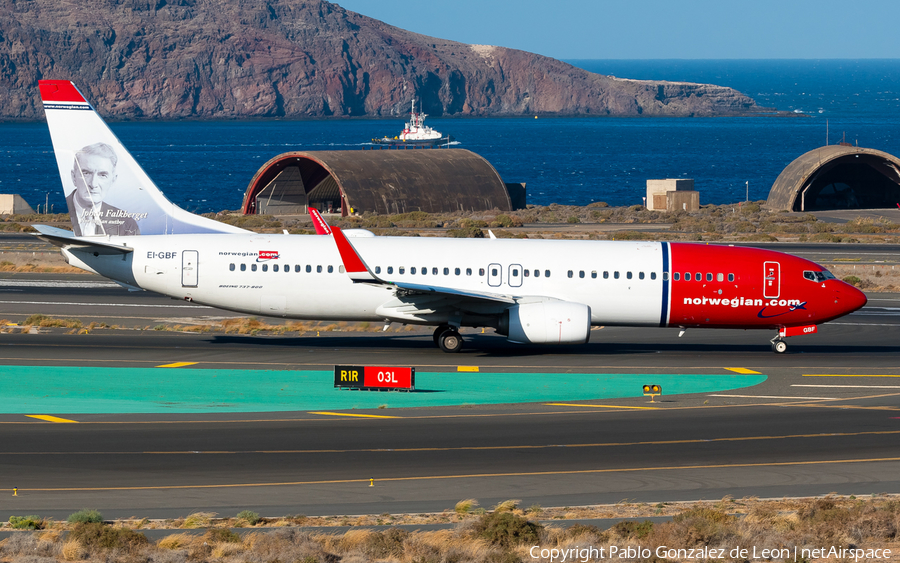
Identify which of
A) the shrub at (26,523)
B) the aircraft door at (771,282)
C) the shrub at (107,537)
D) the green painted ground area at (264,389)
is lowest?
the green painted ground area at (264,389)

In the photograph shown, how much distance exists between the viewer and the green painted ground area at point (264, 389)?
2862cm

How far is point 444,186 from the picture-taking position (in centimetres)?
9262

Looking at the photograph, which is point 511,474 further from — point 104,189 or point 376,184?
point 376,184

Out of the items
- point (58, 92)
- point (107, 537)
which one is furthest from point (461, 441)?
point (58, 92)

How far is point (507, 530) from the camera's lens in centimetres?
1689

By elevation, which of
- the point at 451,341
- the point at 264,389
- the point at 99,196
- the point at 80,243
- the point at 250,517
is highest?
the point at 99,196

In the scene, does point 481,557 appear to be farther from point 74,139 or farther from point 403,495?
point 74,139

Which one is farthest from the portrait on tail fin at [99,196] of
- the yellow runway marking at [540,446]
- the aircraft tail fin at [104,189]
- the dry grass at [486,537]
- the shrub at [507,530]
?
the shrub at [507,530]

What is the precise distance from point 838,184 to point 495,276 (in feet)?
254

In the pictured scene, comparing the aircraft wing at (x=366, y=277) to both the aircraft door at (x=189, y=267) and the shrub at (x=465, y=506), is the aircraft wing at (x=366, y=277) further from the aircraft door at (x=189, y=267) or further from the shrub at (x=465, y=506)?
the shrub at (x=465, y=506)

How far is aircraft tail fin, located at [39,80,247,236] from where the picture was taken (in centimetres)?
3684

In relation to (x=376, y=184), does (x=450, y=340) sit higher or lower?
lower

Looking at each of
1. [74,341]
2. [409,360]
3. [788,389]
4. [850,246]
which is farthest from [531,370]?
[850,246]

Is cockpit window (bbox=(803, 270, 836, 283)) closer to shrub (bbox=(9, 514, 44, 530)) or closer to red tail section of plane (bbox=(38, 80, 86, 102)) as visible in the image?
red tail section of plane (bbox=(38, 80, 86, 102))
